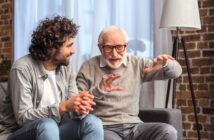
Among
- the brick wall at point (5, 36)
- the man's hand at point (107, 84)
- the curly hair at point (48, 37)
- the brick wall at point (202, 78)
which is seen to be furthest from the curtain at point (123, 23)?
the curly hair at point (48, 37)

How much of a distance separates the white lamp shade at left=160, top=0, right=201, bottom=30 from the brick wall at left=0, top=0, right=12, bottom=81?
2356mm

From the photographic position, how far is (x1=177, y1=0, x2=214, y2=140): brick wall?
357 cm

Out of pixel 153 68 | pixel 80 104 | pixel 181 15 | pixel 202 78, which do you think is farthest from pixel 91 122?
pixel 202 78

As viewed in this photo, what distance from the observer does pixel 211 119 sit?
3.58 metres

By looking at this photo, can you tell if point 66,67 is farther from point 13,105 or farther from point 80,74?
point 13,105

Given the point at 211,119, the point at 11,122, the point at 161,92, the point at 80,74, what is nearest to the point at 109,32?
the point at 80,74

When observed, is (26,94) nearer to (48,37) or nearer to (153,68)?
(48,37)

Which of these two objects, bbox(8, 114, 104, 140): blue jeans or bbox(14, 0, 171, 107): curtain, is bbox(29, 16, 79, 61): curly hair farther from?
bbox(14, 0, 171, 107): curtain

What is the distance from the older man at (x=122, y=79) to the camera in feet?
8.57

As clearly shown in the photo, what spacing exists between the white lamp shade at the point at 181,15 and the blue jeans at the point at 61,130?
1276mm

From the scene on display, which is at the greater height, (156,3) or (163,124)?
(156,3)

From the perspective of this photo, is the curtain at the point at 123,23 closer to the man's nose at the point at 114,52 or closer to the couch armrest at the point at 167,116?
the couch armrest at the point at 167,116

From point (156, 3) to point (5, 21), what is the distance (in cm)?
222

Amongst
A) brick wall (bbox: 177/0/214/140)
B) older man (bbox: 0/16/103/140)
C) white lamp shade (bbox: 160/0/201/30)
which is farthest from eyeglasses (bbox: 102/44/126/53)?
brick wall (bbox: 177/0/214/140)
